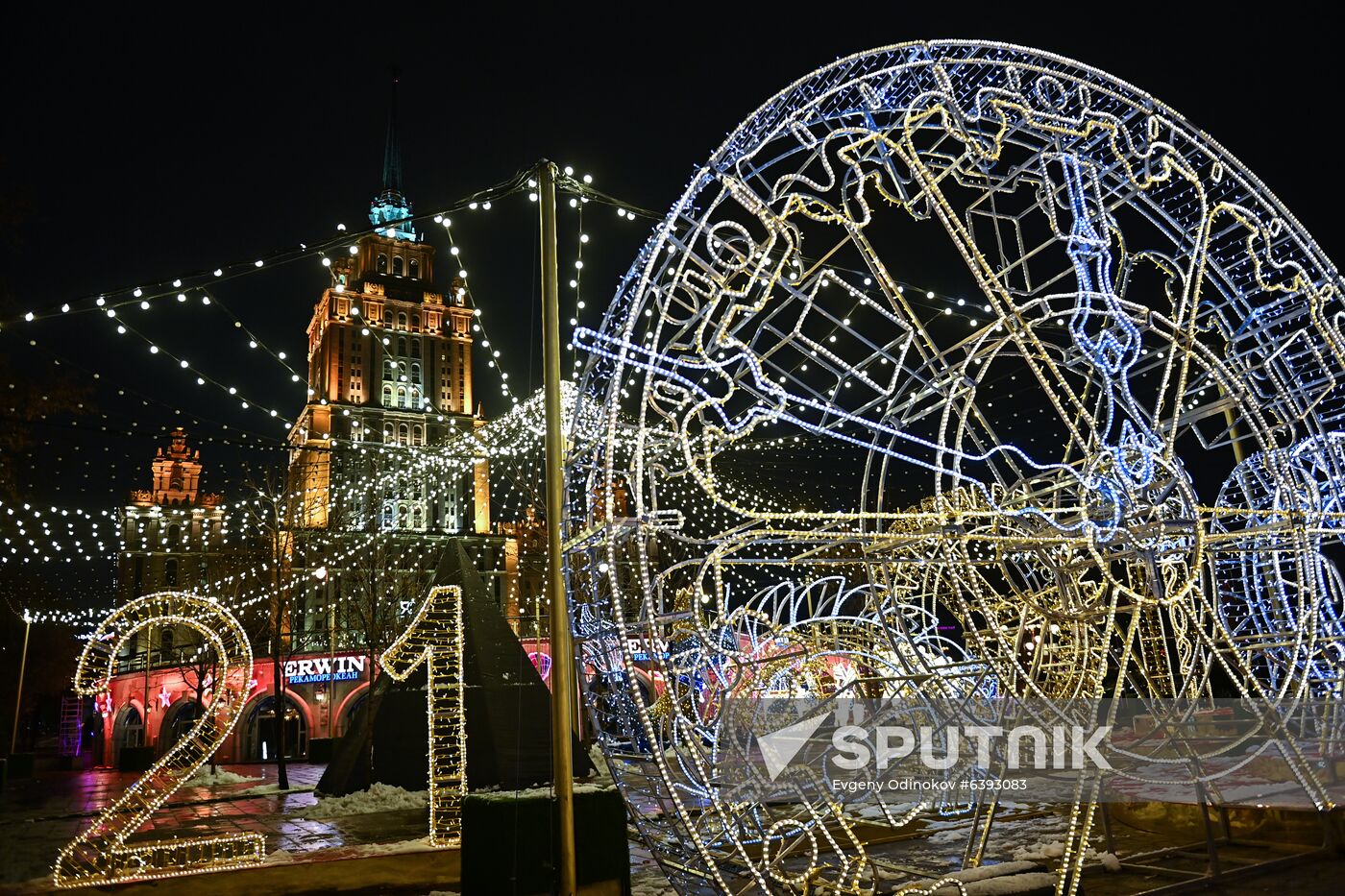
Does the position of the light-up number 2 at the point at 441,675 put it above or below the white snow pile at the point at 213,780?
above

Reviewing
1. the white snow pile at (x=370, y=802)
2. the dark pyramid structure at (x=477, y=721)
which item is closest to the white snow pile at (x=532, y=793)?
the dark pyramid structure at (x=477, y=721)

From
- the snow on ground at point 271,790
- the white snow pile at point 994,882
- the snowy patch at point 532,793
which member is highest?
the snowy patch at point 532,793

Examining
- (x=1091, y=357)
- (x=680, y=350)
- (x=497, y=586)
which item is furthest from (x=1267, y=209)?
(x=497, y=586)

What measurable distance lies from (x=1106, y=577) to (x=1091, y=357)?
1.27 meters

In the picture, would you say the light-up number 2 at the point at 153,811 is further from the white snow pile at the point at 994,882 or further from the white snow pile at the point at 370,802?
the white snow pile at the point at 994,882

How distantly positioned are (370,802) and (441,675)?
2.64 m

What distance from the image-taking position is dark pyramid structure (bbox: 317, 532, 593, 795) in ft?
33.2

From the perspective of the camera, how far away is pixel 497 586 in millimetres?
44969

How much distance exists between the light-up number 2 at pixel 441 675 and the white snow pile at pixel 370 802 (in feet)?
4.90

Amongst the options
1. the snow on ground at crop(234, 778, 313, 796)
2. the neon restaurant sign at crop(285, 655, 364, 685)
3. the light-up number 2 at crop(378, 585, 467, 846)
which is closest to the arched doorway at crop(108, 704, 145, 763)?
the neon restaurant sign at crop(285, 655, 364, 685)

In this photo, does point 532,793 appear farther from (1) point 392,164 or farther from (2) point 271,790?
(1) point 392,164

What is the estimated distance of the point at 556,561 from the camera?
5043mm

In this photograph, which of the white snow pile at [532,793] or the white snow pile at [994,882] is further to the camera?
the white snow pile at [532,793]

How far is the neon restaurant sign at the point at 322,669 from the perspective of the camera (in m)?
29.6
